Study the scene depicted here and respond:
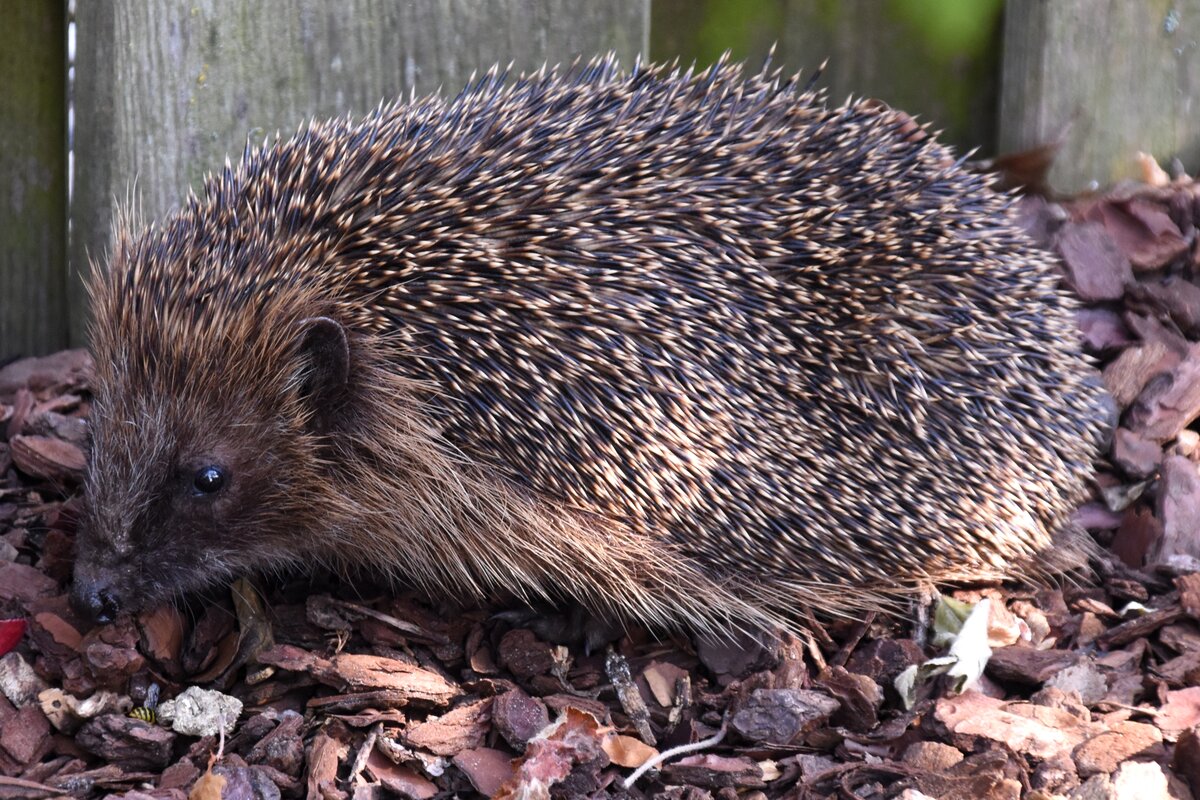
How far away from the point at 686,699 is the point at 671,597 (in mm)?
394

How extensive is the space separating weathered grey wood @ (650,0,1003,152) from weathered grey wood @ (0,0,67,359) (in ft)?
9.86

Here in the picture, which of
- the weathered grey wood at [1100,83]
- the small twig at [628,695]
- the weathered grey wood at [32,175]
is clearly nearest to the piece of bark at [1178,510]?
the weathered grey wood at [1100,83]

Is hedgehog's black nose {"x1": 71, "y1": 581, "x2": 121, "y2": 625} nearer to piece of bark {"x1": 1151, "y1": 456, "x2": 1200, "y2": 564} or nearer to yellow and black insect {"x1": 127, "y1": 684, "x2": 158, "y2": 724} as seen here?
yellow and black insect {"x1": 127, "y1": 684, "x2": 158, "y2": 724}

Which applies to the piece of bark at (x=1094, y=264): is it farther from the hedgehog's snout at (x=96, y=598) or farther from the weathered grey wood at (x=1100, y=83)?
the hedgehog's snout at (x=96, y=598)

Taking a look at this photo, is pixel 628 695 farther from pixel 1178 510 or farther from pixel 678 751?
pixel 1178 510

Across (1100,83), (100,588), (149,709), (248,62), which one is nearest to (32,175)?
(248,62)

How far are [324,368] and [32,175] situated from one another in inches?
90.0

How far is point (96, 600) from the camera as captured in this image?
15.3 feet

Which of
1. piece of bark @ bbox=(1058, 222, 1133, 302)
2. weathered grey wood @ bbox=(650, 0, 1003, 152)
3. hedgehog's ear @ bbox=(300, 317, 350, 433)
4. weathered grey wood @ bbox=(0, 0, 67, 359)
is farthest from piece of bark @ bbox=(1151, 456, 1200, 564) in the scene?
weathered grey wood @ bbox=(0, 0, 67, 359)

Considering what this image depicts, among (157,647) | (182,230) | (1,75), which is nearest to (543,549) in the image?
(157,647)

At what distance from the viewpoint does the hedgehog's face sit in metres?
4.73

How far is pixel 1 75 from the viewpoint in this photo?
5.91 m

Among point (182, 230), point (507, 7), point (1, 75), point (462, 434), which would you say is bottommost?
point (462, 434)

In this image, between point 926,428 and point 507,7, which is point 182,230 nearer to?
point 507,7
